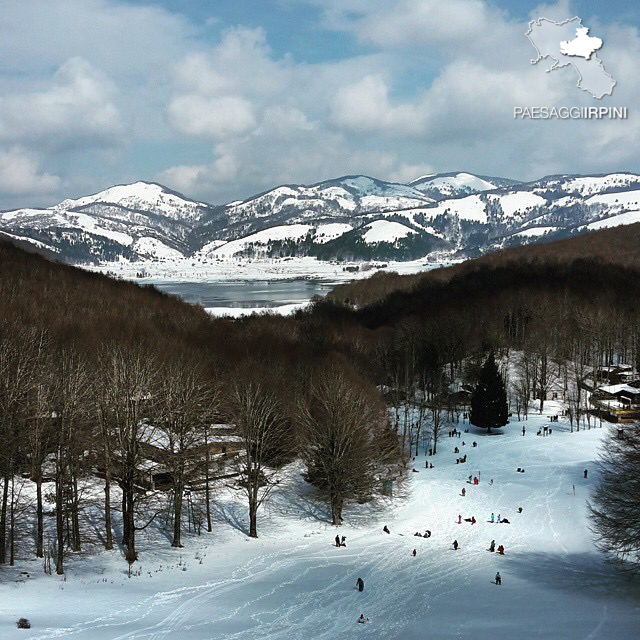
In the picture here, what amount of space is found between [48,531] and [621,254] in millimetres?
184766

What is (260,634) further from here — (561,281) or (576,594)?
(561,281)

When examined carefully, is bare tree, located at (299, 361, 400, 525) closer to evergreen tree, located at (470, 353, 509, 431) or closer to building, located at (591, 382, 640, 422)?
evergreen tree, located at (470, 353, 509, 431)

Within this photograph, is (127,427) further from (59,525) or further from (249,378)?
(249,378)

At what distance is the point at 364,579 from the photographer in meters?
29.6

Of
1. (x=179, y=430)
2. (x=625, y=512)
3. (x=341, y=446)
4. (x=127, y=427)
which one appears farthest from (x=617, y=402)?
(x=127, y=427)

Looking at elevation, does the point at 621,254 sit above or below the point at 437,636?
above

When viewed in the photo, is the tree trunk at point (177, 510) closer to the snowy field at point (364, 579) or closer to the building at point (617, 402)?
the snowy field at point (364, 579)

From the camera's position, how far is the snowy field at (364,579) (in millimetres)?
22484

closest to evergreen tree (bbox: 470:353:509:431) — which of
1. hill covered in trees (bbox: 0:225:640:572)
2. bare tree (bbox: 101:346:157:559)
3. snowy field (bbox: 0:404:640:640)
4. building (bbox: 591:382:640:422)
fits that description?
hill covered in trees (bbox: 0:225:640:572)

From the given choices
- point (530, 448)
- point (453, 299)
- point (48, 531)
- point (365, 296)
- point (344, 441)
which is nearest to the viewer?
→ point (48, 531)

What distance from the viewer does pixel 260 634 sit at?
2178 centimetres

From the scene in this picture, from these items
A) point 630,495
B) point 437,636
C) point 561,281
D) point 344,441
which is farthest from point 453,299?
point 437,636

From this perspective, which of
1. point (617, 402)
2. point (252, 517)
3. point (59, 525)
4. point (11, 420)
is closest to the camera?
point (11, 420)

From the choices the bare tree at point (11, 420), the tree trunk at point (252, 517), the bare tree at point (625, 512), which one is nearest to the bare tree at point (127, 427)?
the bare tree at point (11, 420)
